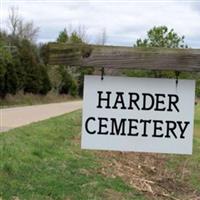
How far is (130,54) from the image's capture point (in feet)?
15.3

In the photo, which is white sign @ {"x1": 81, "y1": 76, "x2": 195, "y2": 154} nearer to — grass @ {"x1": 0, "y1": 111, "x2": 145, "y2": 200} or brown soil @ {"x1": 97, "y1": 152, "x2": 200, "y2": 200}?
grass @ {"x1": 0, "y1": 111, "x2": 145, "y2": 200}

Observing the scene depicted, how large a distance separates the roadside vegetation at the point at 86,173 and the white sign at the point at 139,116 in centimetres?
346

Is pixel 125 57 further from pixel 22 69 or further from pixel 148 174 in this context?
pixel 22 69

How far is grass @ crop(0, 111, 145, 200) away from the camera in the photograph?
8.61 m

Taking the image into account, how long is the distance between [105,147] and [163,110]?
540 millimetres

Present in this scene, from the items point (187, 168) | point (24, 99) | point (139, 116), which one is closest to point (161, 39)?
point (187, 168)

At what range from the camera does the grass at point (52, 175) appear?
8.61 meters

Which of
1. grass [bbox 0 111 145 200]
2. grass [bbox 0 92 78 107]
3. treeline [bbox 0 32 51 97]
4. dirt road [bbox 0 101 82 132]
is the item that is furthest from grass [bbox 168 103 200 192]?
treeline [bbox 0 32 51 97]

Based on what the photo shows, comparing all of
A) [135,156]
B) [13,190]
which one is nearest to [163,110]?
[13,190]

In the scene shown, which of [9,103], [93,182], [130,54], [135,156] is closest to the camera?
[130,54]

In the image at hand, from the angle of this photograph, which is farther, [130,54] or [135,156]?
[135,156]

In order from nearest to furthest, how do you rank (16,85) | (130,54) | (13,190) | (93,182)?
(130,54) < (13,190) < (93,182) < (16,85)

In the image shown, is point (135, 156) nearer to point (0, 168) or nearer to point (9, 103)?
point (0, 168)

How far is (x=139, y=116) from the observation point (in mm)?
4840
